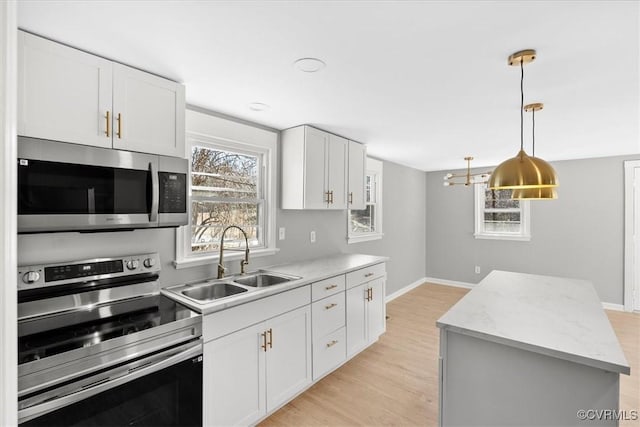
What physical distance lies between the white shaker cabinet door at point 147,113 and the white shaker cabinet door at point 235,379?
1.19m

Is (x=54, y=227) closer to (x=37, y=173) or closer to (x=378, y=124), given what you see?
(x=37, y=173)

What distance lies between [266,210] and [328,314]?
1086 millimetres

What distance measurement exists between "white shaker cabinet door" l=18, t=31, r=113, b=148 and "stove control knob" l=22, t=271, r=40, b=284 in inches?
25.7

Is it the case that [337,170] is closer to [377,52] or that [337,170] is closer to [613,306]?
[377,52]

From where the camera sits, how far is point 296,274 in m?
2.59

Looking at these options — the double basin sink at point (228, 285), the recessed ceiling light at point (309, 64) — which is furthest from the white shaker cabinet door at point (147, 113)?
the double basin sink at point (228, 285)

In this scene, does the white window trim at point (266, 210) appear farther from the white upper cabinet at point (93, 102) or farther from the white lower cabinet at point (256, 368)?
the white lower cabinet at point (256, 368)

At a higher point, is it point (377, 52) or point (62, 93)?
point (377, 52)

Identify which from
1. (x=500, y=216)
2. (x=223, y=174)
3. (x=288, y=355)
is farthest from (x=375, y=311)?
(x=500, y=216)

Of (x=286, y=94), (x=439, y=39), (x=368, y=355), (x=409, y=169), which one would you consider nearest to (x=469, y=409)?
(x=368, y=355)

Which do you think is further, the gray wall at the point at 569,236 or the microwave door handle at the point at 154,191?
the gray wall at the point at 569,236

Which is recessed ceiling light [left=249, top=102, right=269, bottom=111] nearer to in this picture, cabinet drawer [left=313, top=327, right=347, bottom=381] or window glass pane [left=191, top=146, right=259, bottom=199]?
window glass pane [left=191, top=146, right=259, bottom=199]

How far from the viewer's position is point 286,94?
2137mm

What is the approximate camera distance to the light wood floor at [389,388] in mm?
2195
